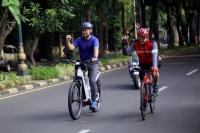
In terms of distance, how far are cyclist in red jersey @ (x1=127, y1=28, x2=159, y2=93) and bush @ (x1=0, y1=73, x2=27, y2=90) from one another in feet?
26.0

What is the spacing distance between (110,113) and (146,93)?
3.97 ft

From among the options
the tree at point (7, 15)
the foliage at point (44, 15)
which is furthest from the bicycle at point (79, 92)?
the foliage at point (44, 15)

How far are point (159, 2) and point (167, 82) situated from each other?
119 feet

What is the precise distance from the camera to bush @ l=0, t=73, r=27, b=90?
1887 centimetres

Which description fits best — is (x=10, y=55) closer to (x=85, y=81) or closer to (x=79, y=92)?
(x=85, y=81)

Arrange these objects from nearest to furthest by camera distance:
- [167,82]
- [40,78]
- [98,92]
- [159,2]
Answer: [98,92], [167,82], [40,78], [159,2]

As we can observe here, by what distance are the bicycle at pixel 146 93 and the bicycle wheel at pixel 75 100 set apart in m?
1.34

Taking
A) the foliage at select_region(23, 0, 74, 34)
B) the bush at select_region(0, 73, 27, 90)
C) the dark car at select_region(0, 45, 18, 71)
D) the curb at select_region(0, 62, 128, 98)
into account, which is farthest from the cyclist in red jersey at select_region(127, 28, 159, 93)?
the dark car at select_region(0, 45, 18, 71)

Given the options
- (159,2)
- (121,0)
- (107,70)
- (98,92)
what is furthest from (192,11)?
(98,92)

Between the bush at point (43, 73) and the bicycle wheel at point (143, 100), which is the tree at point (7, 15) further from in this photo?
the bicycle wheel at point (143, 100)

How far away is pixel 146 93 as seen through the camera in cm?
1148

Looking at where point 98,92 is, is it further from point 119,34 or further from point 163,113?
point 119,34

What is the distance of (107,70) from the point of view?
27.7m

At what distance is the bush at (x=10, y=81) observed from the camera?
1887 centimetres
